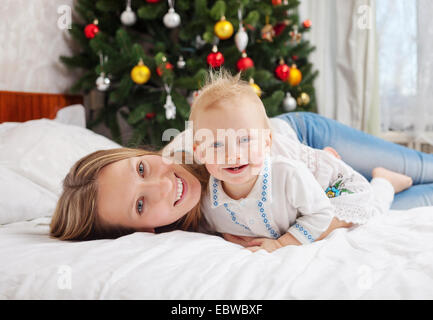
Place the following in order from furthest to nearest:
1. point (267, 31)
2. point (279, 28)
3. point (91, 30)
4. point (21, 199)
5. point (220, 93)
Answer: point (279, 28) < point (267, 31) < point (91, 30) < point (21, 199) < point (220, 93)

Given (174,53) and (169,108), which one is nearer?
(169,108)

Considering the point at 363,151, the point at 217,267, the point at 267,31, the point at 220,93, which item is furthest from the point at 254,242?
the point at 267,31

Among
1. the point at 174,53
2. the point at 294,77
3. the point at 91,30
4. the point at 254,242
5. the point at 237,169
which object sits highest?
the point at 91,30

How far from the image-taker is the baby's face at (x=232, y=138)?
758mm

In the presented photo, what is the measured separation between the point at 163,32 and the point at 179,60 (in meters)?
0.26

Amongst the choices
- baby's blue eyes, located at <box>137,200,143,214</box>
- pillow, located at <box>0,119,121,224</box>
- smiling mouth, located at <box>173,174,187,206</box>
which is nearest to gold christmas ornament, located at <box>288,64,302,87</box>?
pillow, located at <box>0,119,121,224</box>

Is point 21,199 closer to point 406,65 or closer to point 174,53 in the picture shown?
point 174,53

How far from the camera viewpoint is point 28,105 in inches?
72.7

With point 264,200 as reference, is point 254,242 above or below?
below

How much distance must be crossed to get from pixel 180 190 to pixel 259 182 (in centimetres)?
21

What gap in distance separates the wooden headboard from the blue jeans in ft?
4.23

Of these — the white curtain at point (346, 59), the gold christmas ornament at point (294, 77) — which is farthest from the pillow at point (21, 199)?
the white curtain at point (346, 59)
